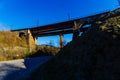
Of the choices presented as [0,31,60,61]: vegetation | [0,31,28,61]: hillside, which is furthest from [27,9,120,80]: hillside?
[0,31,28,61]: hillside

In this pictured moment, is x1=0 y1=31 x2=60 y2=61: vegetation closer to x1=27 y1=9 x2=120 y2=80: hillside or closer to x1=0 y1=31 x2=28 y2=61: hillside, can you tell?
x1=0 y1=31 x2=28 y2=61: hillside

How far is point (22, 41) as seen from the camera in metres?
46.8

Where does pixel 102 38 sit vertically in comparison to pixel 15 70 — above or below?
above

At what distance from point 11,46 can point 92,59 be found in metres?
31.5

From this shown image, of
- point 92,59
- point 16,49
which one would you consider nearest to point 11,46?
point 16,49

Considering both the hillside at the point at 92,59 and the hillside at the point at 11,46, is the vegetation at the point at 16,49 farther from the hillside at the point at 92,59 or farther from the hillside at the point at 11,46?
the hillside at the point at 92,59

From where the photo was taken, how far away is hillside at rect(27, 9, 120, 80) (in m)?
9.70

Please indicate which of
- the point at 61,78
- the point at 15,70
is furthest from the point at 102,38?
the point at 15,70

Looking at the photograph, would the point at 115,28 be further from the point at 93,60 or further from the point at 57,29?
the point at 57,29

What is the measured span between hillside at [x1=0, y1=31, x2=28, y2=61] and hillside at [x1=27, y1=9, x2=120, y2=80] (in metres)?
21.6

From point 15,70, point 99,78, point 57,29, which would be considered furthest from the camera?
point 57,29

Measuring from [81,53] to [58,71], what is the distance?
1.27 m

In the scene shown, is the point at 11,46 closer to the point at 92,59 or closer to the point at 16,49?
the point at 16,49

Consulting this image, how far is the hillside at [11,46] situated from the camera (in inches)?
1433
